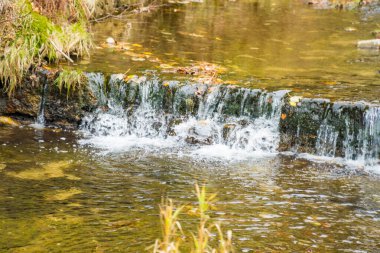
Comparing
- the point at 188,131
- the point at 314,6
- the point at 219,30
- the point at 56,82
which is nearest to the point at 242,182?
the point at 188,131

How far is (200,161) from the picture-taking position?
7281 millimetres

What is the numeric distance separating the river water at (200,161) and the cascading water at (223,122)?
0.07ft

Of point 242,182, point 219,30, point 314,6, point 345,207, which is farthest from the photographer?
point 314,6

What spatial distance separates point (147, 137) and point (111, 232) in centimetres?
380

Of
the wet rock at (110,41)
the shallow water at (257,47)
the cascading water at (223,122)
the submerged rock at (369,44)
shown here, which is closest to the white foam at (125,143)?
the cascading water at (223,122)

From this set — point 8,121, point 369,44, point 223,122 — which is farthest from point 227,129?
point 369,44

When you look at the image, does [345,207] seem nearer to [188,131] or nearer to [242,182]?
[242,182]

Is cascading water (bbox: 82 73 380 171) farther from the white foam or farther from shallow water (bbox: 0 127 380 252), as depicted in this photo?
shallow water (bbox: 0 127 380 252)

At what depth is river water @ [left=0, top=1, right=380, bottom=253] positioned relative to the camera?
→ 4910 millimetres

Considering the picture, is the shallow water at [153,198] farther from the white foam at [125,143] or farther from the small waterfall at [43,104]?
the small waterfall at [43,104]

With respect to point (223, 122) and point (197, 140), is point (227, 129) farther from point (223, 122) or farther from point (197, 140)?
point (197, 140)

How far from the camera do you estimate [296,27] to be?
1442 cm

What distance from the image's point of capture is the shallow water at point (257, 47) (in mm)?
9117

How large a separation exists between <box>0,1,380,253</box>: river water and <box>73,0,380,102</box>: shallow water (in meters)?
0.05
